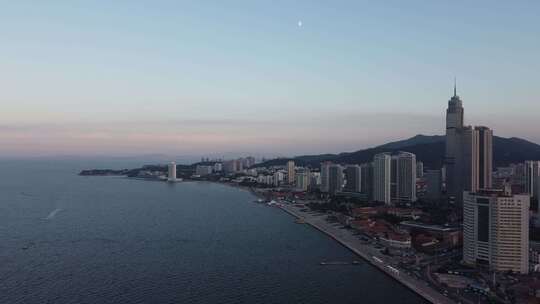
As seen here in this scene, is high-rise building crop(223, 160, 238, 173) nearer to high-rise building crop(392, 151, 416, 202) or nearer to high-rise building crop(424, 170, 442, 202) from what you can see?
high-rise building crop(392, 151, 416, 202)

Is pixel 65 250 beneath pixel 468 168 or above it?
beneath

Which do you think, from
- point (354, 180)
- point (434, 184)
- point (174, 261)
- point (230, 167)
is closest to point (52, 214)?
point (174, 261)

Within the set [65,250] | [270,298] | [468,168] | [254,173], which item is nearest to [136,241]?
[65,250]

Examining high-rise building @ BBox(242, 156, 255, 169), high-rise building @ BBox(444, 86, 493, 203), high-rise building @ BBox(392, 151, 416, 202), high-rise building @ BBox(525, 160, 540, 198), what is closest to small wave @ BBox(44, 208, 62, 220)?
high-rise building @ BBox(392, 151, 416, 202)

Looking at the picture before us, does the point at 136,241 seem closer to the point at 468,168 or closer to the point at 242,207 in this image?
the point at 242,207

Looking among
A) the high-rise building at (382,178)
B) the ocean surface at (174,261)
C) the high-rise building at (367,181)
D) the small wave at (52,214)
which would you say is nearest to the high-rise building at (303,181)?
the high-rise building at (367,181)

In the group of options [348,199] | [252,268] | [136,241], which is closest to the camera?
[252,268]
